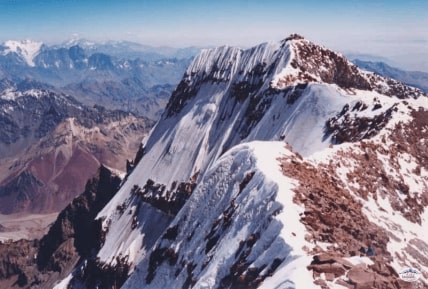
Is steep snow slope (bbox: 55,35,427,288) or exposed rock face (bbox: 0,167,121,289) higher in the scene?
steep snow slope (bbox: 55,35,427,288)

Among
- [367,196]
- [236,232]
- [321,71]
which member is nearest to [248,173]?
[236,232]

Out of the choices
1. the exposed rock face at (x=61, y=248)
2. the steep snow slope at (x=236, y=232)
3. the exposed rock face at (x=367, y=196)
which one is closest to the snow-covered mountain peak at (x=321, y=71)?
the exposed rock face at (x=367, y=196)

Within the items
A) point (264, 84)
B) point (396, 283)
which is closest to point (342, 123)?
point (264, 84)

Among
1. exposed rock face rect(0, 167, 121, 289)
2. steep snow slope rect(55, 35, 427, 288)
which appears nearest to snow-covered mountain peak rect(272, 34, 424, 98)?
steep snow slope rect(55, 35, 427, 288)

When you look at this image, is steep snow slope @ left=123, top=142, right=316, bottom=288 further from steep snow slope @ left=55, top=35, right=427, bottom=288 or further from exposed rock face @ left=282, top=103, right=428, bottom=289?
→ exposed rock face @ left=282, top=103, right=428, bottom=289

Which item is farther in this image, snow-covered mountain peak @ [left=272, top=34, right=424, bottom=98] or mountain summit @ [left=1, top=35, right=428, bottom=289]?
snow-covered mountain peak @ [left=272, top=34, right=424, bottom=98]
